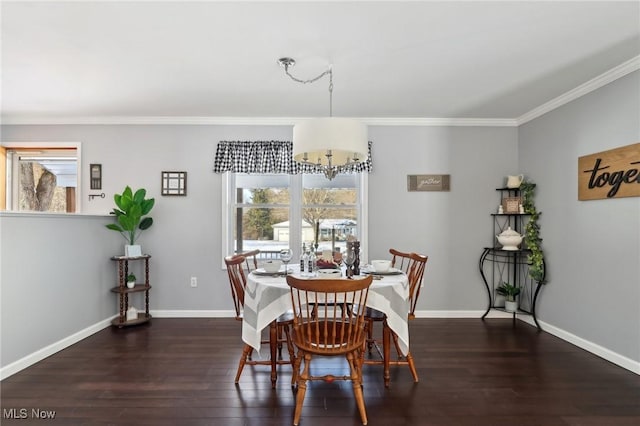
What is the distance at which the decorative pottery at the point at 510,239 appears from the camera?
3.93 metres

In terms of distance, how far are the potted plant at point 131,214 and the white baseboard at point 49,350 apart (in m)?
0.82

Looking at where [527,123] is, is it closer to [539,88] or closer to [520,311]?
[539,88]

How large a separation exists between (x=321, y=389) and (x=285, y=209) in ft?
7.78

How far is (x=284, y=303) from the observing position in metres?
2.31

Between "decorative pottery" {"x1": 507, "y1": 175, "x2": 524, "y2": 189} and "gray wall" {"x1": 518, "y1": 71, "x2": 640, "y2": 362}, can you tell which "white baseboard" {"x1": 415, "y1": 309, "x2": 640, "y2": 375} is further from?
"decorative pottery" {"x1": 507, "y1": 175, "x2": 524, "y2": 189}

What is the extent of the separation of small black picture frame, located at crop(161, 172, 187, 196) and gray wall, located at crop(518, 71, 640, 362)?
4182 mm

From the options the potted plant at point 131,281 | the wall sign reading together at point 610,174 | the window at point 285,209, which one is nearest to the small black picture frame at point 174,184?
the window at point 285,209

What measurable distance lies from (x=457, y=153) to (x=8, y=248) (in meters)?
4.58

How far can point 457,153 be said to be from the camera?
4301mm

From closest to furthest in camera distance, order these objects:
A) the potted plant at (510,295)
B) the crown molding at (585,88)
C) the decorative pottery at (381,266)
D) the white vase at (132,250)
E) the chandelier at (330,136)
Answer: the chandelier at (330,136) < the decorative pottery at (381,266) < the crown molding at (585,88) < the white vase at (132,250) < the potted plant at (510,295)

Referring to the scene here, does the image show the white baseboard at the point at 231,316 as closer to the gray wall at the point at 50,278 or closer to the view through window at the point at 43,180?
the gray wall at the point at 50,278

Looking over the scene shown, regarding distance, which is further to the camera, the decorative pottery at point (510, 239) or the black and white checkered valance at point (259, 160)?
the black and white checkered valance at point (259, 160)

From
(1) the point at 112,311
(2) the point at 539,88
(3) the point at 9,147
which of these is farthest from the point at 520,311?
(3) the point at 9,147

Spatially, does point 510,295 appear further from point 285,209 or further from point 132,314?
point 132,314
